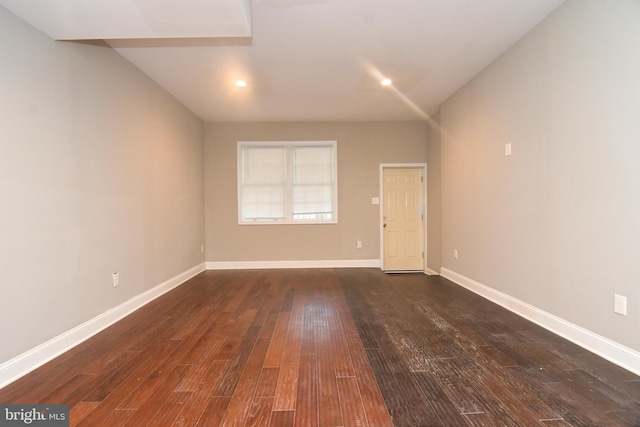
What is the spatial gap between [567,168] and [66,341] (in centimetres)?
431

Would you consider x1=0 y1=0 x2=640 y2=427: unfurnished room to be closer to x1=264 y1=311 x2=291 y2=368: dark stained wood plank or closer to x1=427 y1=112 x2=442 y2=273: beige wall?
x1=264 y1=311 x2=291 y2=368: dark stained wood plank

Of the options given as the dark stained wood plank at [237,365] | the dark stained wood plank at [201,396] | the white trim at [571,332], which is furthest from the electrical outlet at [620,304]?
the dark stained wood plank at [201,396]

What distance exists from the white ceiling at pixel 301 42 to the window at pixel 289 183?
42.7 inches

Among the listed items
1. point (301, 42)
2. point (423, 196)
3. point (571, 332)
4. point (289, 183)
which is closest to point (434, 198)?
point (423, 196)

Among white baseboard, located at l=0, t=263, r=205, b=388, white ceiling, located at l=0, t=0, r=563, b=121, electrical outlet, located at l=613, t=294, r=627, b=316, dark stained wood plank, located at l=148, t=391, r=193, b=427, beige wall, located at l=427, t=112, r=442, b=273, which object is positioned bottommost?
dark stained wood plank, located at l=148, t=391, r=193, b=427

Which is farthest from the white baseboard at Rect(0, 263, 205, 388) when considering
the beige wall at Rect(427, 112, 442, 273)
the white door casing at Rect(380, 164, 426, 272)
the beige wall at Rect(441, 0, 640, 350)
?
the beige wall at Rect(427, 112, 442, 273)

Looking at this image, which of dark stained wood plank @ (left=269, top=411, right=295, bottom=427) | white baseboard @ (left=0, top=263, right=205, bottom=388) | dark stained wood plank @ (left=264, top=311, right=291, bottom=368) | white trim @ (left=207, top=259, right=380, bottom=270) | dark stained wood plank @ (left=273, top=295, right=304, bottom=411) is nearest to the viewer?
dark stained wood plank @ (left=269, top=411, right=295, bottom=427)

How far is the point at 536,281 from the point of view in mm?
2779

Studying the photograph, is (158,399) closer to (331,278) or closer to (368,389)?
(368,389)

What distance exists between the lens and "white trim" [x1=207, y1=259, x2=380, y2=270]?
552 centimetres

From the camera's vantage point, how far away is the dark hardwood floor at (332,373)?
1565 mm

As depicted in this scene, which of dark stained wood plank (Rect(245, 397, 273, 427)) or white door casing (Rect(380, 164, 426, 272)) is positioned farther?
white door casing (Rect(380, 164, 426, 272))

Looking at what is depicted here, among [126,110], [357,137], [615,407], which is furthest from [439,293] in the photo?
[126,110]

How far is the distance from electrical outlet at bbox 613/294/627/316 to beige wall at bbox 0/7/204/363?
411cm
